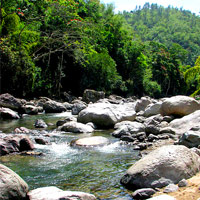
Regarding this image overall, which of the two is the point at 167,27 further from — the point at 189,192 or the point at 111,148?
the point at 189,192

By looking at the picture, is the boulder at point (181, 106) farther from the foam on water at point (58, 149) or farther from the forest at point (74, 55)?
the foam on water at point (58, 149)

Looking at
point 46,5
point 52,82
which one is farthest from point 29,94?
point 46,5

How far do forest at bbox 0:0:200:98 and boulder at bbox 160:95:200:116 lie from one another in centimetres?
77

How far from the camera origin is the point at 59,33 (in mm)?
20453

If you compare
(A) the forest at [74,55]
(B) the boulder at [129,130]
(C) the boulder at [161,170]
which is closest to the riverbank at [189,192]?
(C) the boulder at [161,170]

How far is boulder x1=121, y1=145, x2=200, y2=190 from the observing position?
15.0 feet

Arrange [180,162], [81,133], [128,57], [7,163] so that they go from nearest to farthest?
[180,162]
[7,163]
[81,133]
[128,57]

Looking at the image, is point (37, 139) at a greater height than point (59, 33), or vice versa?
point (59, 33)

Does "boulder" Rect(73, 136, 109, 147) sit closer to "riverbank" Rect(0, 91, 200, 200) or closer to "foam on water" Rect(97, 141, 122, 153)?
"riverbank" Rect(0, 91, 200, 200)

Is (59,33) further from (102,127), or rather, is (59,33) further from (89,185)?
(89,185)

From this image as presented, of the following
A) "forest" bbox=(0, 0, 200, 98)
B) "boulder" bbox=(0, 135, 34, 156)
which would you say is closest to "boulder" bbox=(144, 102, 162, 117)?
"forest" bbox=(0, 0, 200, 98)

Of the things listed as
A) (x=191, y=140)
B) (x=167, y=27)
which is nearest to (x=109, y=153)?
(x=191, y=140)

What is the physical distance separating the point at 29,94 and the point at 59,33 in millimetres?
6887

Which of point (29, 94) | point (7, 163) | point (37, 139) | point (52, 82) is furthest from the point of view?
point (52, 82)
